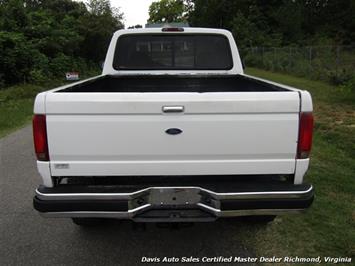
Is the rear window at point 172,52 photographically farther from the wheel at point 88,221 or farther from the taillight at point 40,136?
the taillight at point 40,136

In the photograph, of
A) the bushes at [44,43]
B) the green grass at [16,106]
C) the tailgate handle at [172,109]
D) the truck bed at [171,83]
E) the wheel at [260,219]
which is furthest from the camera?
the bushes at [44,43]

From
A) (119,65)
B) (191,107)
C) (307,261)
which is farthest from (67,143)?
(119,65)

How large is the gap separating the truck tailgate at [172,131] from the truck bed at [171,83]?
186cm

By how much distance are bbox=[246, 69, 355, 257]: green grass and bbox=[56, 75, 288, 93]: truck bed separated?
5.29 feet

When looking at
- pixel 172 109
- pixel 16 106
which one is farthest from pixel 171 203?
pixel 16 106

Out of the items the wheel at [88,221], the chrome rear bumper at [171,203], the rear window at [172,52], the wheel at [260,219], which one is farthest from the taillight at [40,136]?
→ the rear window at [172,52]

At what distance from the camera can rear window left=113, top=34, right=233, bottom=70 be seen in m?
5.61

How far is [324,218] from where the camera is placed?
4477mm

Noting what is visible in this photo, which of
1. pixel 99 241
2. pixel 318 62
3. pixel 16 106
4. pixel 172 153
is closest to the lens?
pixel 172 153

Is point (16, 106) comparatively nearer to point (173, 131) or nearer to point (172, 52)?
point (172, 52)

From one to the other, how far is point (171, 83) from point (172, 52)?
0.52m

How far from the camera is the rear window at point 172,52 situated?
221 inches

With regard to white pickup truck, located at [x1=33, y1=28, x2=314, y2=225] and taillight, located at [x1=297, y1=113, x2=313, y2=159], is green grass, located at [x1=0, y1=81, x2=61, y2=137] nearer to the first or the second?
white pickup truck, located at [x1=33, y1=28, x2=314, y2=225]

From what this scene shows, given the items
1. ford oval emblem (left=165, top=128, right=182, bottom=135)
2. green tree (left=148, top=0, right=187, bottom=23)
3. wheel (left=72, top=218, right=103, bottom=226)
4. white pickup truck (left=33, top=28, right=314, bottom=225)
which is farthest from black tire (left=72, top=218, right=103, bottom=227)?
green tree (left=148, top=0, right=187, bottom=23)
